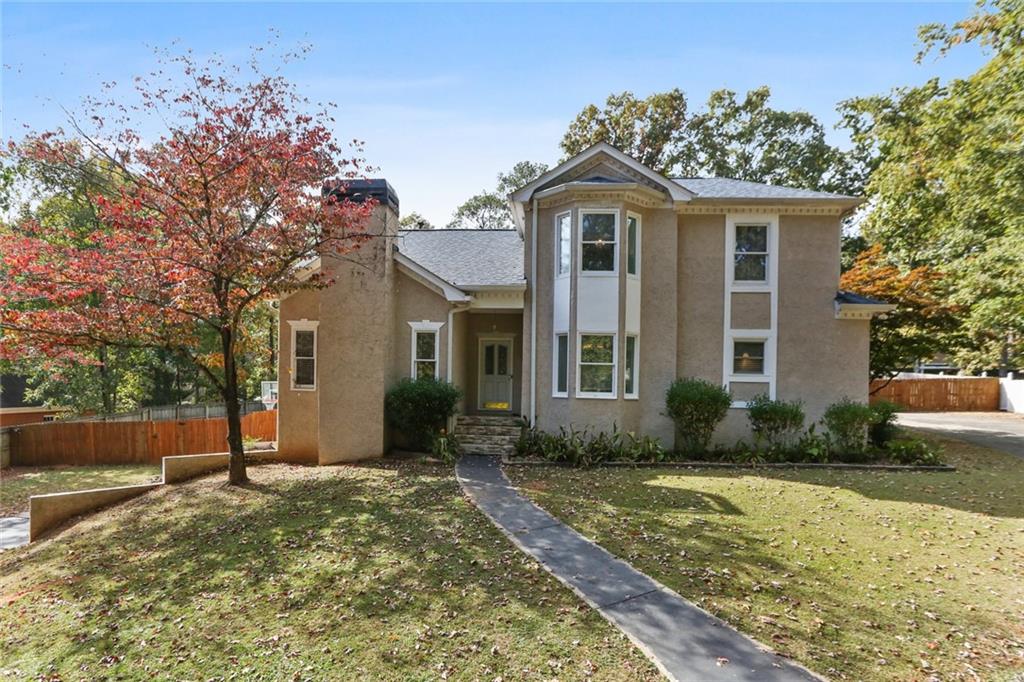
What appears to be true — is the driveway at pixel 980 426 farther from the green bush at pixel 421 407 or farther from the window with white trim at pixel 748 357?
the green bush at pixel 421 407

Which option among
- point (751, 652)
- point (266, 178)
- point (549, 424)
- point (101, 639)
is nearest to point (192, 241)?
point (266, 178)

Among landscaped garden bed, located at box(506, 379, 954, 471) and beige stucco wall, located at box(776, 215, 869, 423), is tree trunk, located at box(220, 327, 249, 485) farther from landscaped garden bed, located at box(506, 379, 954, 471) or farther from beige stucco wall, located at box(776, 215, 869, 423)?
beige stucco wall, located at box(776, 215, 869, 423)

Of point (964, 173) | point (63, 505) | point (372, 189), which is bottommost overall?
point (63, 505)

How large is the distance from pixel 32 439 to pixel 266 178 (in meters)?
14.6

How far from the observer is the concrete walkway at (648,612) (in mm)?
4141

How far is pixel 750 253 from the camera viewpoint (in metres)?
13.9

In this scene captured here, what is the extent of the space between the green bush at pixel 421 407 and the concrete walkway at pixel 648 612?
5272 mm

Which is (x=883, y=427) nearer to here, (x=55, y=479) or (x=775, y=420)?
(x=775, y=420)

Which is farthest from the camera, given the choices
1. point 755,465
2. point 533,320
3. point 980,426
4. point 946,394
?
point 946,394

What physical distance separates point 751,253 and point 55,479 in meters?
21.3

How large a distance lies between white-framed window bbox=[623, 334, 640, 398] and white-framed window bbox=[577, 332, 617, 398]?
1.95ft

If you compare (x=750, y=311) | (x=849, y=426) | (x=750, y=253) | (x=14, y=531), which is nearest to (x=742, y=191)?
(x=750, y=253)

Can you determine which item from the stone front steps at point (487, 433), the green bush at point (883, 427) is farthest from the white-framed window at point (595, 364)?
the green bush at point (883, 427)

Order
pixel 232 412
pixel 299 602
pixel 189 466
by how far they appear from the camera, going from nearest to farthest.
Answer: pixel 299 602, pixel 232 412, pixel 189 466
